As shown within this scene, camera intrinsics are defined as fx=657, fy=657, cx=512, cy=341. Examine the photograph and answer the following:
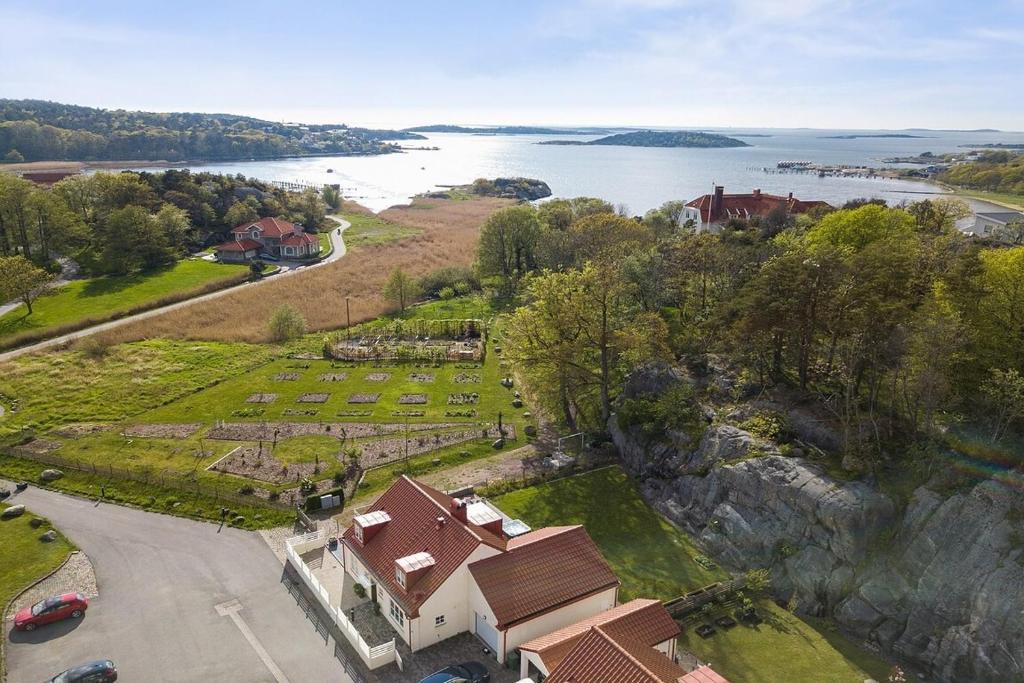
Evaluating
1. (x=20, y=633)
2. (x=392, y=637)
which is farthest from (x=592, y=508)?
(x=20, y=633)

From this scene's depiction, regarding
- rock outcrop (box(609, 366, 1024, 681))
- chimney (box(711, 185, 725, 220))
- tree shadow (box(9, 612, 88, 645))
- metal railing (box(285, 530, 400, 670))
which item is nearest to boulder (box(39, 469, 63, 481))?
tree shadow (box(9, 612, 88, 645))

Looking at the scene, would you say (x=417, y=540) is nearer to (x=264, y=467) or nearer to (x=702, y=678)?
(x=702, y=678)

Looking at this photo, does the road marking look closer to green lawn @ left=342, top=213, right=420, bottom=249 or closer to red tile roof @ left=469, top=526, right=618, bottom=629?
red tile roof @ left=469, top=526, right=618, bottom=629

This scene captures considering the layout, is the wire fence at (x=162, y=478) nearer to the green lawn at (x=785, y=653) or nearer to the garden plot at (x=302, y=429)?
the garden plot at (x=302, y=429)

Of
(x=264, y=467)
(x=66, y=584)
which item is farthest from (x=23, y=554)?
(x=264, y=467)

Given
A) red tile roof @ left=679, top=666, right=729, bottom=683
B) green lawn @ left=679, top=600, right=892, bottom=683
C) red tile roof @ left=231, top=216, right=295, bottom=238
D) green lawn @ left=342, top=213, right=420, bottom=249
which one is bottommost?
green lawn @ left=679, top=600, right=892, bottom=683

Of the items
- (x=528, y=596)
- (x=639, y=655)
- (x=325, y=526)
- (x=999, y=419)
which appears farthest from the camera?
(x=325, y=526)

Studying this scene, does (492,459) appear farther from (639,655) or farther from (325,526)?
(639,655)
